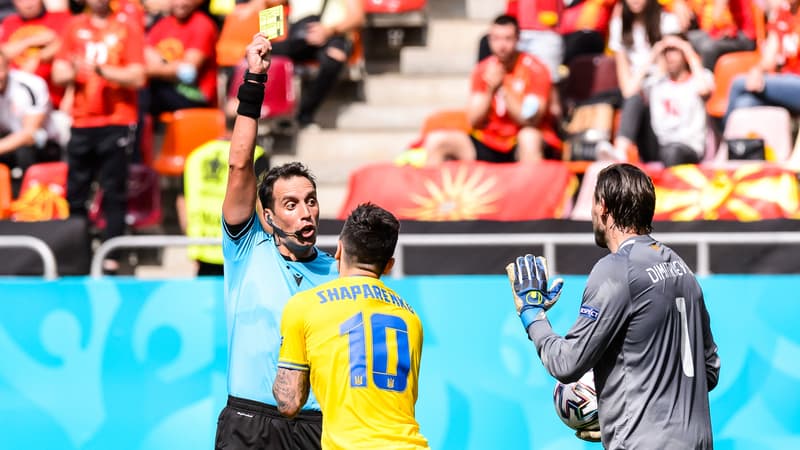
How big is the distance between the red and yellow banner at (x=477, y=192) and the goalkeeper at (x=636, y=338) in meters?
4.54

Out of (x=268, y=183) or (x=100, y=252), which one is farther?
(x=100, y=252)

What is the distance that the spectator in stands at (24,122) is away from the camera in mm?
A: 10688

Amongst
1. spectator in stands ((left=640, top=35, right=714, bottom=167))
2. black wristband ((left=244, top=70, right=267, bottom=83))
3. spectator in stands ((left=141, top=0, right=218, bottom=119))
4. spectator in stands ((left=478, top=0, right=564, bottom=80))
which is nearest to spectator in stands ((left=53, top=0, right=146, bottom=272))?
spectator in stands ((left=141, top=0, right=218, bottom=119))

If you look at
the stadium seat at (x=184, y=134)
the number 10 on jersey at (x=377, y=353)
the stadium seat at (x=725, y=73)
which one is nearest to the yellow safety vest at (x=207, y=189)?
the stadium seat at (x=184, y=134)

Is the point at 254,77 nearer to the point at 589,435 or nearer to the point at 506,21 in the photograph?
the point at 589,435

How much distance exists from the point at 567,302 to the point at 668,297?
3231 mm

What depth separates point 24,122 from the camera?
35.3ft

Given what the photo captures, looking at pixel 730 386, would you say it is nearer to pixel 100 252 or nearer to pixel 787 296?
pixel 787 296

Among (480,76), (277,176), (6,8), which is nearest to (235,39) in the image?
(480,76)

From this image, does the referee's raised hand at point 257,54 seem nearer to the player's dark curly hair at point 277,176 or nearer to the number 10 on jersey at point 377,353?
the player's dark curly hair at point 277,176

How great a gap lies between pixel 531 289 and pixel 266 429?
1.35m

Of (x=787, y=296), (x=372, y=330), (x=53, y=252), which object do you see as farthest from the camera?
(x=53, y=252)

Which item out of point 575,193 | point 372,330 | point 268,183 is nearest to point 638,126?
point 575,193

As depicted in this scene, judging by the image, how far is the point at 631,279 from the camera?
4.48m
